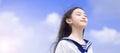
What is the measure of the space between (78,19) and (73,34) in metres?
0.06

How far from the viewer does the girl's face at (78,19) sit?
140 cm

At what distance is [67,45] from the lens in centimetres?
136

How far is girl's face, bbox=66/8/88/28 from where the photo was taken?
1.40 m

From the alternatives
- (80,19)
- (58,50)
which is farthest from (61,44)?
(80,19)

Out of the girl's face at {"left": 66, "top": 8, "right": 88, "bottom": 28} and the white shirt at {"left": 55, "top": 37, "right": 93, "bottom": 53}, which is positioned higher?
the girl's face at {"left": 66, "top": 8, "right": 88, "bottom": 28}

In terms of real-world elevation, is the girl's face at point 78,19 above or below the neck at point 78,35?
above

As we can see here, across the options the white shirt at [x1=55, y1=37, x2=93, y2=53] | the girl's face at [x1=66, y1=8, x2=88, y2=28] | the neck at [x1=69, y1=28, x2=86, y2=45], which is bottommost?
the white shirt at [x1=55, y1=37, x2=93, y2=53]

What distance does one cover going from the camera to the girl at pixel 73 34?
1354 millimetres

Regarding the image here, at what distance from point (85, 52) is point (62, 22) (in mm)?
191

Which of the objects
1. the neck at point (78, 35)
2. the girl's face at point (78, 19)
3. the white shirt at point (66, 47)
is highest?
the girl's face at point (78, 19)

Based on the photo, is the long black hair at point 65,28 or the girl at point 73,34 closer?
the girl at point 73,34

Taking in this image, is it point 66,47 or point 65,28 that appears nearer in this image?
point 66,47

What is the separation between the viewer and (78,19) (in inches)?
55.4

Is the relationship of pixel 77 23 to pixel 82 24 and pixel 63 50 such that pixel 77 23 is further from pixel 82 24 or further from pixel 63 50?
pixel 63 50
